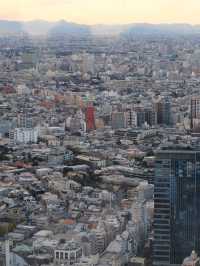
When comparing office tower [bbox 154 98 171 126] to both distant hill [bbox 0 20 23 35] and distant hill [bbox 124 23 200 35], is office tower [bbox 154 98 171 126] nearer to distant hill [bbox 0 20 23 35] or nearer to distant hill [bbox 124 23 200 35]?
distant hill [bbox 124 23 200 35]

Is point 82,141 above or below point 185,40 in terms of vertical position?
below

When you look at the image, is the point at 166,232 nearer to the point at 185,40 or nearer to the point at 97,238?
the point at 97,238

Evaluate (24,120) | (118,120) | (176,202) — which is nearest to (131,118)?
(118,120)

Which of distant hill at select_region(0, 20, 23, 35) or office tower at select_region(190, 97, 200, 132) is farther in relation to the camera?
office tower at select_region(190, 97, 200, 132)

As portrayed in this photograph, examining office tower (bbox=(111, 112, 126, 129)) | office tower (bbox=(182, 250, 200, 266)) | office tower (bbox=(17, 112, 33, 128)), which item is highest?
office tower (bbox=(182, 250, 200, 266))

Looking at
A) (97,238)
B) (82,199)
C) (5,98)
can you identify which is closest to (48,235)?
(97,238)

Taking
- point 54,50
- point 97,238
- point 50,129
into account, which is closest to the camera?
point 97,238

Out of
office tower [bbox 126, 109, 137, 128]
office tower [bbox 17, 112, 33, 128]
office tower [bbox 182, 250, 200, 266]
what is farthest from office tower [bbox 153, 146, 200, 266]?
office tower [bbox 126, 109, 137, 128]
